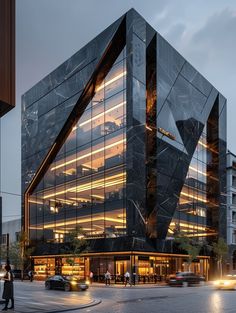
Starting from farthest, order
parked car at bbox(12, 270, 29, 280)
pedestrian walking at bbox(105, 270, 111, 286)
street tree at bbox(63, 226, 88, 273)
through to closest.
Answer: parked car at bbox(12, 270, 29, 280)
street tree at bbox(63, 226, 88, 273)
pedestrian walking at bbox(105, 270, 111, 286)

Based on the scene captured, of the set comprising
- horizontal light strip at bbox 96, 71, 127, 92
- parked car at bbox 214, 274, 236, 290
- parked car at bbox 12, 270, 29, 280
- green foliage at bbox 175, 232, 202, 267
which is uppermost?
horizontal light strip at bbox 96, 71, 127, 92

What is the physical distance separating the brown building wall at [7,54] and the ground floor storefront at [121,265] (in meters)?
38.1

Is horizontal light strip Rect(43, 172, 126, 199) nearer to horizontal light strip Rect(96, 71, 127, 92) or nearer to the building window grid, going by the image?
the building window grid

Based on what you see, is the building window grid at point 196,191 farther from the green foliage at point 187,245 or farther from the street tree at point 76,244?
the street tree at point 76,244

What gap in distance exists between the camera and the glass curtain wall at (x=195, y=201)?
6097 centimetres

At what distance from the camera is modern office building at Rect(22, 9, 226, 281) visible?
5294 centimetres

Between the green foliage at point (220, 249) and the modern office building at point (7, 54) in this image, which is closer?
the modern office building at point (7, 54)

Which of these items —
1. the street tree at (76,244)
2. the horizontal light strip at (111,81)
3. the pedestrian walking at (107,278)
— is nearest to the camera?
the pedestrian walking at (107,278)

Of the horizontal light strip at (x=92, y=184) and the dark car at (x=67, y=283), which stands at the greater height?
the horizontal light strip at (x=92, y=184)

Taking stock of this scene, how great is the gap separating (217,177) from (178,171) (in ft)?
44.1

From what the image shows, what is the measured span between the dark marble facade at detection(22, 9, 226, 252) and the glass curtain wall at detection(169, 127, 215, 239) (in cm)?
173

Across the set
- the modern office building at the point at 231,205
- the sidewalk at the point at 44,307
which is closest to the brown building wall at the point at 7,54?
the sidewalk at the point at 44,307

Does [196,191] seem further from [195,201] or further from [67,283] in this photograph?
[67,283]

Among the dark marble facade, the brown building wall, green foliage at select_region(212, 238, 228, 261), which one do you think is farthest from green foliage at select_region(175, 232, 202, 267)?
the brown building wall
